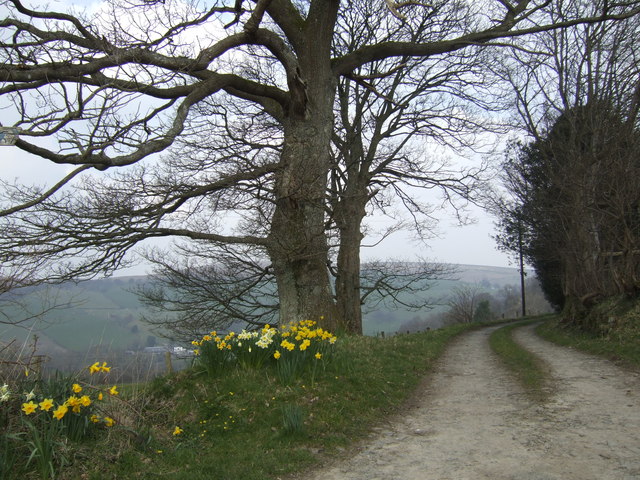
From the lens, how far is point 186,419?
18.1 feet

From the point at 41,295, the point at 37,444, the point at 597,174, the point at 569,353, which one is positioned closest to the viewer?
the point at 37,444

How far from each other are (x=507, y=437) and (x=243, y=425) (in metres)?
2.71

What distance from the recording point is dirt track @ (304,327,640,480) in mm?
4270

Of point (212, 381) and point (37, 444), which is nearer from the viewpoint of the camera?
point (37, 444)

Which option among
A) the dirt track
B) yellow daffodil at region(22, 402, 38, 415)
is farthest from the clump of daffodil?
yellow daffodil at region(22, 402, 38, 415)

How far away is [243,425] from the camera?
210 inches

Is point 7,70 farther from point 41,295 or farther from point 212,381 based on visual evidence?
point 212,381

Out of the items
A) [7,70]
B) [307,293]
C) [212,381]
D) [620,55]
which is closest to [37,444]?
[212,381]

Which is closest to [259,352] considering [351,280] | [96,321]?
[96,321]

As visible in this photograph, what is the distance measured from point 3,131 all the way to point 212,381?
3.51 m

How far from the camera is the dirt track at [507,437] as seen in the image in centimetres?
427

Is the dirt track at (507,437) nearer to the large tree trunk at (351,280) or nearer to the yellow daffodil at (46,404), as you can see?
the yellow daffodil at (46,404)

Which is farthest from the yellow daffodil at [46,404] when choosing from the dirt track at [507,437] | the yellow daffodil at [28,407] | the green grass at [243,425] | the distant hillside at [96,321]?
the dirt track at [507,437]

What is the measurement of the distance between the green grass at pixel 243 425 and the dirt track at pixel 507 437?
39cm
